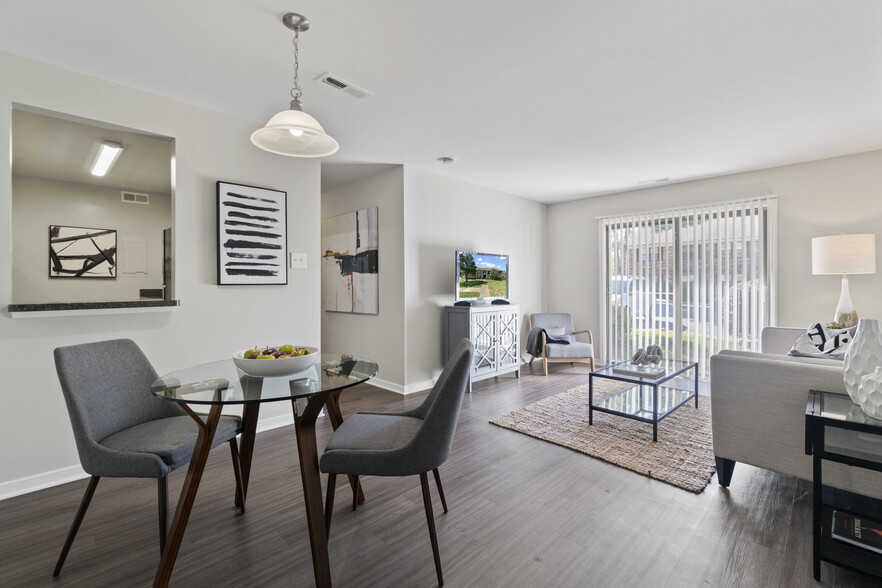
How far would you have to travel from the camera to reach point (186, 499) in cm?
151

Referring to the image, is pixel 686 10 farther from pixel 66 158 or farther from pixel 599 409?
pixel 66 158

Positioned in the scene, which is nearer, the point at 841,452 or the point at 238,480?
the point at 841,452

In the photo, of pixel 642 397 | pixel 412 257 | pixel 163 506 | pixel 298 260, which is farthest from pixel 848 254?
pixel 163 506

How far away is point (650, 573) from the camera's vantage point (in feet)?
5.24

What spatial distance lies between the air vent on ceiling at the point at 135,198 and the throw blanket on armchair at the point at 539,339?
525 centimetres

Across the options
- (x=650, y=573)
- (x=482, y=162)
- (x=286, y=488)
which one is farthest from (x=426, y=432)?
(x=482, y=162)

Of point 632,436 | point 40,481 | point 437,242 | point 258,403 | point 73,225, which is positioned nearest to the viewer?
point 258,403

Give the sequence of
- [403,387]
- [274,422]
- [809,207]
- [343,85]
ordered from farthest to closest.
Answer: [403,387] < [809,207] < [274,422] < [343,85]

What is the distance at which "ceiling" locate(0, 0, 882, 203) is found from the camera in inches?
73.9

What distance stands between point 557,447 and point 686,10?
8.66 feet

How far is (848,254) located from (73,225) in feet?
25.4

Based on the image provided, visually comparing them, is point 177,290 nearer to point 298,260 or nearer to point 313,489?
point 298,260

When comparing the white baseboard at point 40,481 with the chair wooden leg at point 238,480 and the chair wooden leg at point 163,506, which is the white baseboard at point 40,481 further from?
the chair wooden leg at point 163,506

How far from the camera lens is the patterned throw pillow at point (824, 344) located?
248cm
